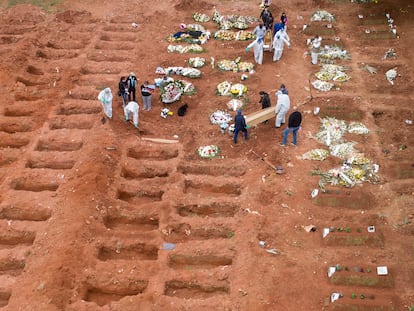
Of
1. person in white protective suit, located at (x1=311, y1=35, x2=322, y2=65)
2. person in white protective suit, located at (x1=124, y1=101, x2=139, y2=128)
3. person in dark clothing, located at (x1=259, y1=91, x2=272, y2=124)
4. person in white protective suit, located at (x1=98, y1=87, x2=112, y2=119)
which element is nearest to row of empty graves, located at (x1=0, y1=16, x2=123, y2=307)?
person in white protective suit, located at (x1=98, y1=87, x2=112, y2=119)

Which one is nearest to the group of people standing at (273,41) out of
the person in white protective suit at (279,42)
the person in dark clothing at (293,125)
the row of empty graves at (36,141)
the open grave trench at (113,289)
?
the person in white protective suit at (279,42)

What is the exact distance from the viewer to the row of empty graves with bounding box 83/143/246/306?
9.46 meters

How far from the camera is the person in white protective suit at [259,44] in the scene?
15547 millimetres

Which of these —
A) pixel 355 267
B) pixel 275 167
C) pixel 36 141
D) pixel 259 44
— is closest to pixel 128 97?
pixel 36 141

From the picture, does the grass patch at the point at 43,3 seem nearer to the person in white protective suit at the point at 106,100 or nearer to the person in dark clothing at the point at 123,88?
the person in dark clothing at the point at 123,88

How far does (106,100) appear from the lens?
42.8ft

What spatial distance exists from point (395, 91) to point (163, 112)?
8.35 meters

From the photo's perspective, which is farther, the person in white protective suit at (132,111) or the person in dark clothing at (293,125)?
the person in white protective suit at (132,111)

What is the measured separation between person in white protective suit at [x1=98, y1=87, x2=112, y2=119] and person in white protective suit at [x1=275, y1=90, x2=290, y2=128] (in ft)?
17.7

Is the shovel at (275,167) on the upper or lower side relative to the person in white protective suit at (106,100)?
lower

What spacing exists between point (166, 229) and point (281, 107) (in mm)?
5268

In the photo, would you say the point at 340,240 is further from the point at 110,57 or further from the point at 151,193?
the point at 110,57

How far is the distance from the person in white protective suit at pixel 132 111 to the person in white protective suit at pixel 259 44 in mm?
5270

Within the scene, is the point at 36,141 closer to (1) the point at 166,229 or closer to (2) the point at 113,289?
(1) the point at 166,229
